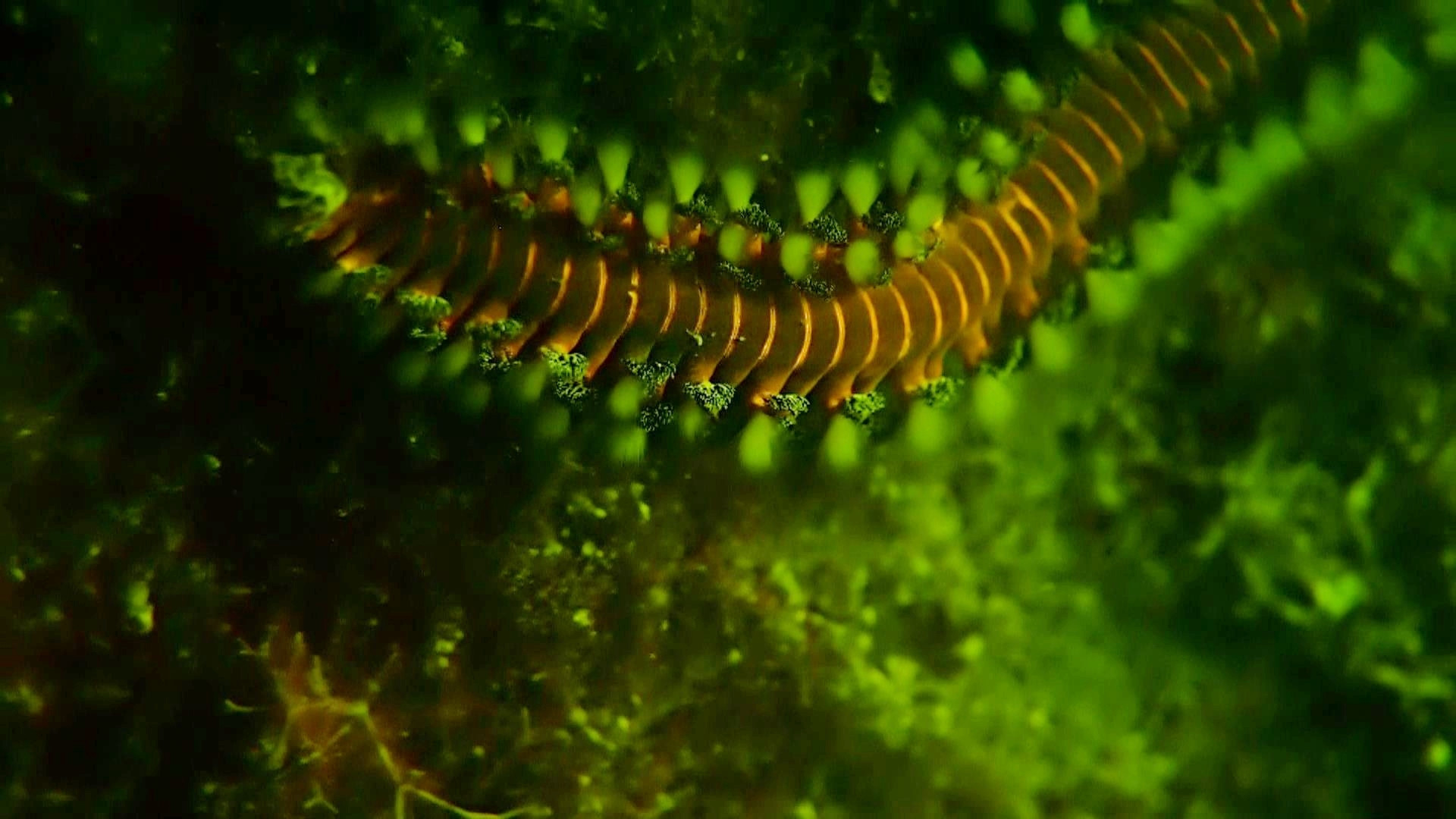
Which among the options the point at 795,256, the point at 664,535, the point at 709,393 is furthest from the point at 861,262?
the point at 664,535

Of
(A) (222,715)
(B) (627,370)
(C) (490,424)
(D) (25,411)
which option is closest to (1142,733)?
(B) (627,370)

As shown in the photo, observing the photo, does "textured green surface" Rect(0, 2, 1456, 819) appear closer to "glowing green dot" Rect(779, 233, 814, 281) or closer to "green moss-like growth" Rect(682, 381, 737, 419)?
"green moss-like growth" Rect(682, 381, 737, 419)

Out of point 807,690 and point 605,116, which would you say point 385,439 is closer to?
point 605,116

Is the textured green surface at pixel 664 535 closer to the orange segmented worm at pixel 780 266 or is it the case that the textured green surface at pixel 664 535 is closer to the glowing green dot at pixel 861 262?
the orange segmented worm at pixel 780 266

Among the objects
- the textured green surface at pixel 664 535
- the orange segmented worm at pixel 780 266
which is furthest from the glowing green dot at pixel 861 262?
the textured green surface at pixel 664 535

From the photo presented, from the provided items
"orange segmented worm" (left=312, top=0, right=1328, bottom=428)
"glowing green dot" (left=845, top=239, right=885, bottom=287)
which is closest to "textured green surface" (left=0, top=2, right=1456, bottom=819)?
"orange segmented worm" (left=312, top=0, right=1328, bottom=428)
